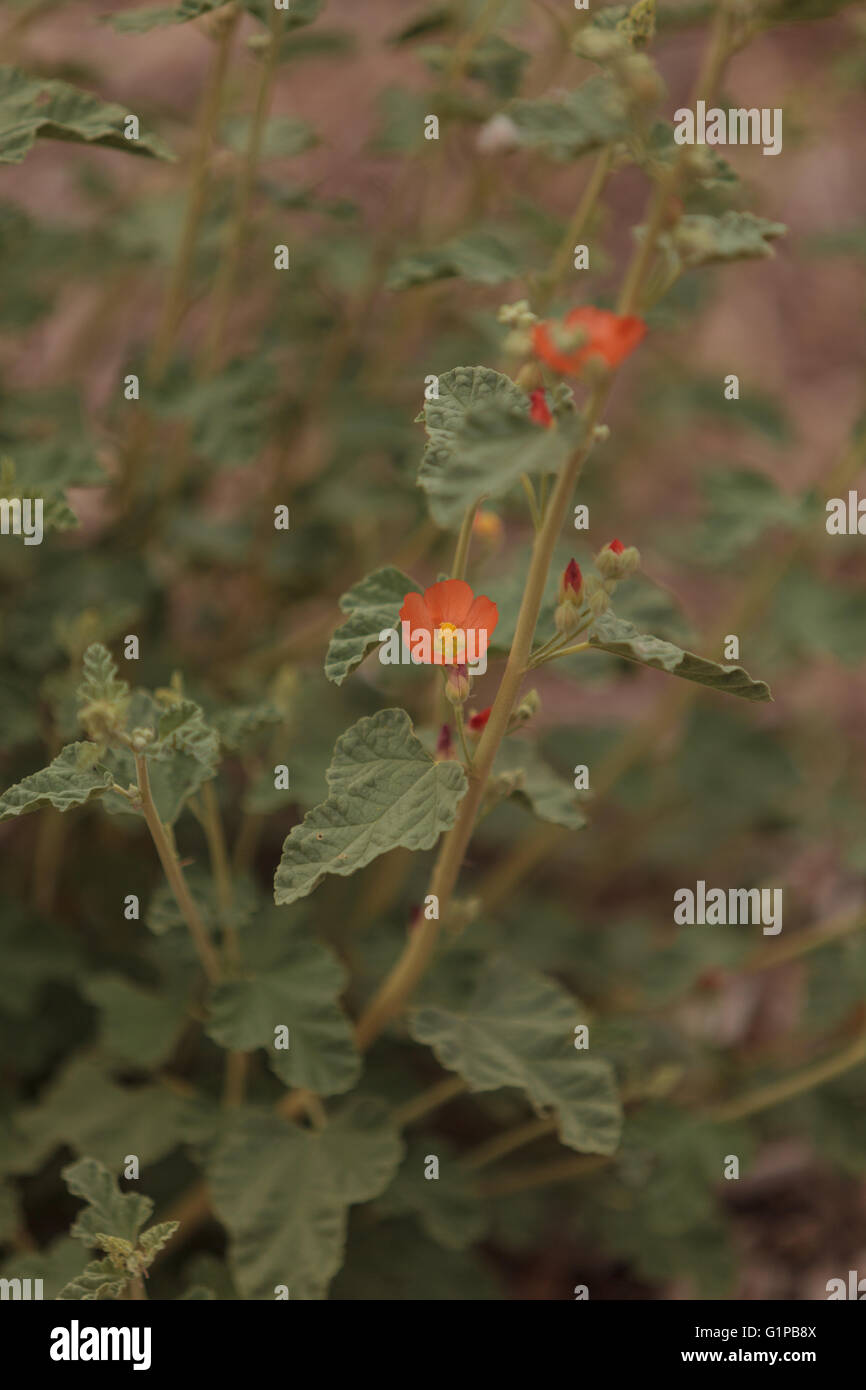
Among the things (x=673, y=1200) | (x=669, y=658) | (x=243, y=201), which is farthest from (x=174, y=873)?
(x=243, y=201)

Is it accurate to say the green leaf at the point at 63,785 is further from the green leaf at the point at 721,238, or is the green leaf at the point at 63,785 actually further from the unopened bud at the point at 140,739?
the green leaf at the point at 721,238

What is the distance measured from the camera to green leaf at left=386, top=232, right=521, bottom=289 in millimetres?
1562

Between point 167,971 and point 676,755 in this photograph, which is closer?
point 167,971

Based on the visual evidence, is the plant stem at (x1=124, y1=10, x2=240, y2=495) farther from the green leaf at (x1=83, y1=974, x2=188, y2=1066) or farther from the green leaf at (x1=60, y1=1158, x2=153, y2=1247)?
the green leaf at (x1=60, y1=1158, x2=153, y2=1247)

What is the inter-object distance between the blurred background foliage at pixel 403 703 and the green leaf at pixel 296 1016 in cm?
10

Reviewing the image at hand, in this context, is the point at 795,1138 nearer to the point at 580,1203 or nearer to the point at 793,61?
the point at 580,1203

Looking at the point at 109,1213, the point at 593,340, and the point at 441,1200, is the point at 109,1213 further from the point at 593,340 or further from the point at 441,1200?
the point at 593,340

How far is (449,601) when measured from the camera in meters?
1.19

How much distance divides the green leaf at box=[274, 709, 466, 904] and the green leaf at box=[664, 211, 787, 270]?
48 cm

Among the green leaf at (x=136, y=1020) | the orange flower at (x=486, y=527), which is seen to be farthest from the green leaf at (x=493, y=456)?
the green leaf at (x=136, y=1020)

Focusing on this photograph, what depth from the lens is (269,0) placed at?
63.2 inches
